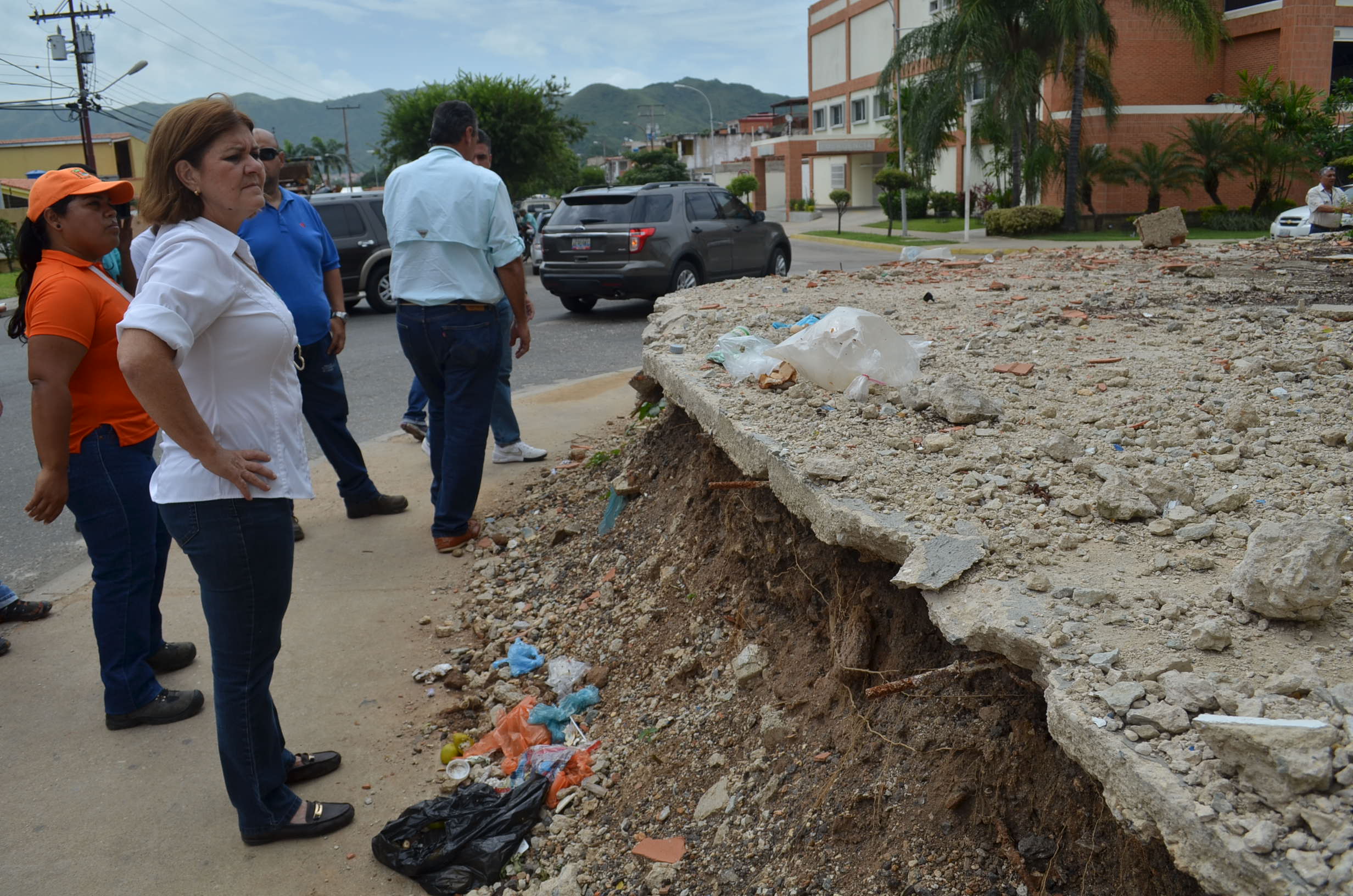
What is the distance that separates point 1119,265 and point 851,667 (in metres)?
7.40

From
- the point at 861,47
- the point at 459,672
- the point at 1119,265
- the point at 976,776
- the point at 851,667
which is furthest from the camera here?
the point at 861,47

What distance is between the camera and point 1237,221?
26.6m

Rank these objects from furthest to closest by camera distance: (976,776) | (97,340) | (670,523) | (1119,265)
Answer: (1119,265)
(670,523)
(97,340)
(976,776)

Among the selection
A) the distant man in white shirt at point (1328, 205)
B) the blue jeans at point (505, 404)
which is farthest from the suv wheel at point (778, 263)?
the blue jeans at point (505, 404)

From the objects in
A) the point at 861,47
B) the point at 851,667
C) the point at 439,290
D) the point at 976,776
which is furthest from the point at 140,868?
the point at 861,47

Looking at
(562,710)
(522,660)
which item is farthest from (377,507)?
(562,710)

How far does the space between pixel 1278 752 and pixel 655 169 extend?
72553mm

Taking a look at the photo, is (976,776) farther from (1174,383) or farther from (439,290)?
(439,290)

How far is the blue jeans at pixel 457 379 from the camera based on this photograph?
4898 mm

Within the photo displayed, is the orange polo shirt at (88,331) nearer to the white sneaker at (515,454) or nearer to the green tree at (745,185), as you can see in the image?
the white sneaker at (515,454)

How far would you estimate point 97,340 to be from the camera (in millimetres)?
3398

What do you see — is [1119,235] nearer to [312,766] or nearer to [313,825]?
[312,766]

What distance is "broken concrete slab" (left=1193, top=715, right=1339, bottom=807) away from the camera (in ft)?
5.37

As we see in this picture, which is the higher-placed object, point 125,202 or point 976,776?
point 125,202
